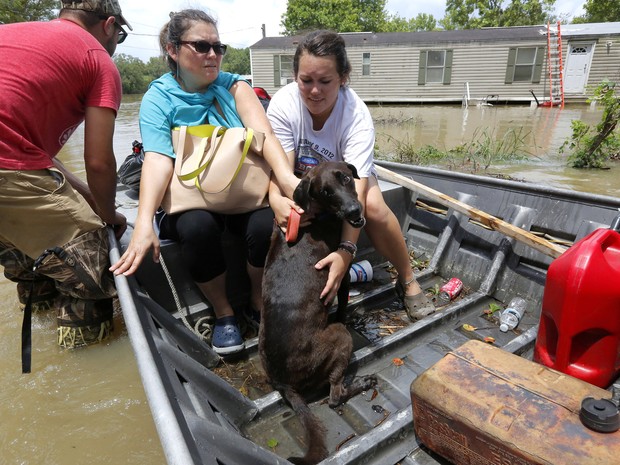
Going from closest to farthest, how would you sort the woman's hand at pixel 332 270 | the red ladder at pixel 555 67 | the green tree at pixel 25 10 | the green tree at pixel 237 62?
the woman's hand at pixel 332 270 < the red ladder at pixel 555 67 < the green tree at pixel 25 10 < the green tree at pixel 237 62

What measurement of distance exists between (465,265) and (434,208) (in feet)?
2.23

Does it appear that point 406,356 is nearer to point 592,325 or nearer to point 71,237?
point 592,325

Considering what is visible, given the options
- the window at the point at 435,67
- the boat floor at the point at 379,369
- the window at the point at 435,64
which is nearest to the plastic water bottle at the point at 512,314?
the boat floor at the point at 379,369

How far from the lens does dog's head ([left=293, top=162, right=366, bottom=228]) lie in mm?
2139

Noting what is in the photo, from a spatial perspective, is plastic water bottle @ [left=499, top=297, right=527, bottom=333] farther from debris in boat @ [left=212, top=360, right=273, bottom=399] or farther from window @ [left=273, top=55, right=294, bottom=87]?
window @ [left=273, top=55, right=294, bottom=87]

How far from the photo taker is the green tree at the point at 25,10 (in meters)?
23.5

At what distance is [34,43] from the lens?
201 centimetres

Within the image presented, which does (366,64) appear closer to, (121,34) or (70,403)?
(121,34)

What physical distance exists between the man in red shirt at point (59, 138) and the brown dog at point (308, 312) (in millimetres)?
1110

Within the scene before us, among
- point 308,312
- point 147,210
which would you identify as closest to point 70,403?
point 147,210

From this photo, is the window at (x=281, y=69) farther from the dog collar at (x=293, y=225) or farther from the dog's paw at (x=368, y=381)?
the dog's paw at (x=368, y=381)

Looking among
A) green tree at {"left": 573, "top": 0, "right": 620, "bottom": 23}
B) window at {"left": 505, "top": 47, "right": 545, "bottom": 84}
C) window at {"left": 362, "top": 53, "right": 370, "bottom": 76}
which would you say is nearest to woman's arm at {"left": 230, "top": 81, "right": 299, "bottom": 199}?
window at {"left": 505, "top": 47, "right": 545, "bottom": 84}

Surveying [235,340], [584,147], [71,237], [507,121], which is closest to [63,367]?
[71,237]

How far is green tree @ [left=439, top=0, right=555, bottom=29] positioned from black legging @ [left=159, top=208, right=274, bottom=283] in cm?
4228
